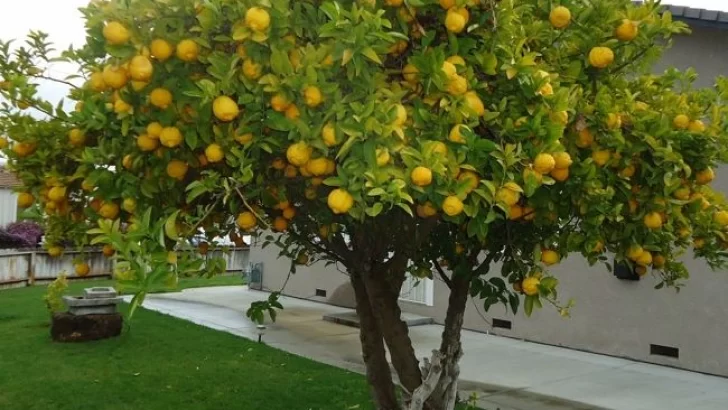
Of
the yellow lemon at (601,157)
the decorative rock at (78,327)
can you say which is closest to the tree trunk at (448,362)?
the yellow lemon at (601,157)

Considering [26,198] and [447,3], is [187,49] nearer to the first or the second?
[447,3]

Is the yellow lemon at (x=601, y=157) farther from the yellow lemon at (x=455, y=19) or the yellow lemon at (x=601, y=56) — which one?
the yellow lemon at (x=455, y=19)

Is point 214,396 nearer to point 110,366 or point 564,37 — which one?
point 110,366

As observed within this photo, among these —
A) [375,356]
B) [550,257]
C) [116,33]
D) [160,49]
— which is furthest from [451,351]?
[116,33]

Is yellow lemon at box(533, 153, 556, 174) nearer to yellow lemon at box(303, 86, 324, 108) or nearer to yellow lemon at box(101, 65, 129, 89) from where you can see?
yellow lemon at box(303, 86, 324, 108)

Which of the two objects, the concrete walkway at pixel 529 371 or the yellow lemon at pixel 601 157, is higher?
the yellow lemon at pixel 601 157

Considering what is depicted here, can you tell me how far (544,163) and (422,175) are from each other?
17.7 inches

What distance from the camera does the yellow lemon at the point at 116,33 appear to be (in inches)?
89.9

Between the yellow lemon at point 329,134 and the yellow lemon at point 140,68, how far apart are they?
1.91 ft

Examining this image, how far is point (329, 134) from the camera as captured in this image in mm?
2320

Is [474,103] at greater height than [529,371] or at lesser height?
greater

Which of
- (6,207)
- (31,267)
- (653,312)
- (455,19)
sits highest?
(6,207)

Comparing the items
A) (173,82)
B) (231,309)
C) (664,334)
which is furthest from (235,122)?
(231,309)

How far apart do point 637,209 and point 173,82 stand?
1.87 metres
